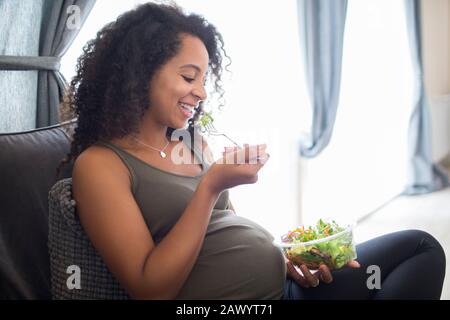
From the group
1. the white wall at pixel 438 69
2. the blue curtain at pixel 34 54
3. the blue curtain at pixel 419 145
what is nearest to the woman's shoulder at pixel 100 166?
the blue curtain at pixel 34 54

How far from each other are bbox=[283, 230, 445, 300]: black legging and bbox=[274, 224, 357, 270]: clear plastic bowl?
46 millimetres

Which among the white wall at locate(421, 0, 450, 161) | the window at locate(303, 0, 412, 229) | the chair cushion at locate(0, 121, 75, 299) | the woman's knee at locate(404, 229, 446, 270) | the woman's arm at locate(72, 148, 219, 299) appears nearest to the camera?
the woman's arm at locate(72, 148, 219, 299)

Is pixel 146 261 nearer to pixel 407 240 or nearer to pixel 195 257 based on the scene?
pixel 195 257

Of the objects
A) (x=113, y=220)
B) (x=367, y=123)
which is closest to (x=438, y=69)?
(x=367, y=123)

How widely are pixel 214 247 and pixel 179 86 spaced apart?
0.33 meters

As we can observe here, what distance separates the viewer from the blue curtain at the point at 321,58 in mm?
2412

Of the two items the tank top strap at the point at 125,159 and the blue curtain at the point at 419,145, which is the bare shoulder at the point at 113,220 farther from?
the blue curtain at the point at 419,145

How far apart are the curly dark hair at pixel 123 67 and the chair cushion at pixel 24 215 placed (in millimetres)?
55

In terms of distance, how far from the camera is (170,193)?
3.20ft

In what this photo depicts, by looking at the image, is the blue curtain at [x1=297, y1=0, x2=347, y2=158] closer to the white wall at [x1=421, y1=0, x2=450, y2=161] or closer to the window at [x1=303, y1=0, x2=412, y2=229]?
the window at [x1=303, y1=0, x2=412, y2=229]

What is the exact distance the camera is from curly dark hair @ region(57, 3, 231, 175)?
1.02m

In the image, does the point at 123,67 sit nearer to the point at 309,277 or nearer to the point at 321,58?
the point at 309,277

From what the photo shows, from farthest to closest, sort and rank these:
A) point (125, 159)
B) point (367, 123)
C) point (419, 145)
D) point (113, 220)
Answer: point (419, 145) → point (367, 123) → point (125, 159) → point (113, 220)

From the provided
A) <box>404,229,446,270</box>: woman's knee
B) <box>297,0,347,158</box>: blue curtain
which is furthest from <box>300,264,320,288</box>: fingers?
<box>297,0,347,158</box>: blue curtain
